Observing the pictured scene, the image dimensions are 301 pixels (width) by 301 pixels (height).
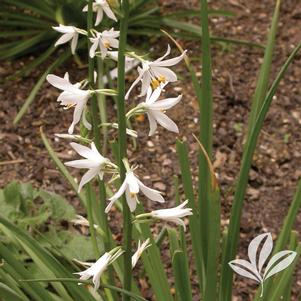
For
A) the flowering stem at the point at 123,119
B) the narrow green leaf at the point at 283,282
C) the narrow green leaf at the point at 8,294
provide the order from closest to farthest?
the flowering stem at the point at 123,119 < the narrow green leaf at the point at 8,294 < the narrow green leaf at the point at 283,282

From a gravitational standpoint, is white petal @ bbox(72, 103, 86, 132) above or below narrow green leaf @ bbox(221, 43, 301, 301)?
above

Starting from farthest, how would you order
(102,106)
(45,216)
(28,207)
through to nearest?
(102,106), (28,207), (45,216)

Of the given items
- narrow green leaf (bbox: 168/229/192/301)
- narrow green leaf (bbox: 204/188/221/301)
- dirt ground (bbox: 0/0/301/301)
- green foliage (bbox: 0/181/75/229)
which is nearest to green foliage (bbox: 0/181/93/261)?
green foliage (bbox: 0/181/75/229)

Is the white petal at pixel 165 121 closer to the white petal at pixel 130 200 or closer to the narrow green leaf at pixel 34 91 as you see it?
the white petal at pixel 130 200

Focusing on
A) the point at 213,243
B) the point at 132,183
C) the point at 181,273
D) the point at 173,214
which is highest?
the point at 132,183

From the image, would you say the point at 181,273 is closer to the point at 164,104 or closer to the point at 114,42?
the point at 164,104

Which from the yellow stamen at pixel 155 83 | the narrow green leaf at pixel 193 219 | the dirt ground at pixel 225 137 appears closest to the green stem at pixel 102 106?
the dirt ground at pixel 225 137

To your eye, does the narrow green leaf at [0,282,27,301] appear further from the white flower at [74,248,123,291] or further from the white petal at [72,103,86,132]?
the white petal at [72,103,86,132]

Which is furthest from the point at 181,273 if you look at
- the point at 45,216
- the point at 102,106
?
the point at 102,106
